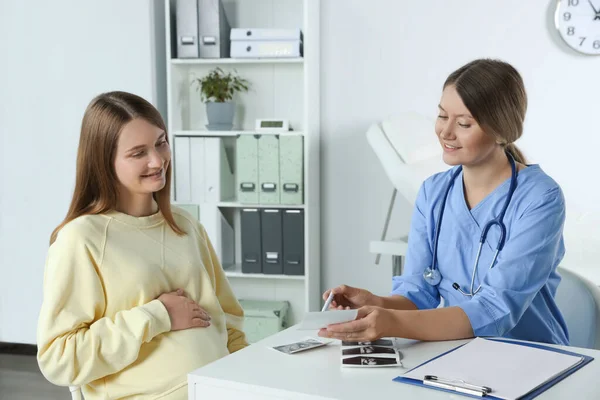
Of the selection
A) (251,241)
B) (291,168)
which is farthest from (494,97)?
(251,241)

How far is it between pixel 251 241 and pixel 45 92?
132cm

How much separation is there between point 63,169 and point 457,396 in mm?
2921

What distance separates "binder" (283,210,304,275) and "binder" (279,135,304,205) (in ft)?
0.24

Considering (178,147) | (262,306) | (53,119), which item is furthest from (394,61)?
(53,119)

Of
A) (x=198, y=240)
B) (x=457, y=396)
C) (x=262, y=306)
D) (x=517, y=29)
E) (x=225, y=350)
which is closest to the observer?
(x=457, y=396)

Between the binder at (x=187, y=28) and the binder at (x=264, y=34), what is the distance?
20 centimetres

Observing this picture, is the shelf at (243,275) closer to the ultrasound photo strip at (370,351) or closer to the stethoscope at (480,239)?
the stethoscope at (480,239)

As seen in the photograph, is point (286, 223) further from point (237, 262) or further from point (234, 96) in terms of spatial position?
point (234, 96)

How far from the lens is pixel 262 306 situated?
343 cm

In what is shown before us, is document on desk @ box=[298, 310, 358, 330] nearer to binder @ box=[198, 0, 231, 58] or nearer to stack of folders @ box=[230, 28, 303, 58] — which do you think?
stack of folders @ box=[230, 28, 303, 58]

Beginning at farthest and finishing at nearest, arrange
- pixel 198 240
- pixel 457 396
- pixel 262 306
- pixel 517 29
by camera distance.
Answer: pixel 262 306, pixel 517 29, pixel 198 240, pixel 457 396

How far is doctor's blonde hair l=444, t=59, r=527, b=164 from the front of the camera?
1.44 metres

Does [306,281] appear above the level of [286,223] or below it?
below

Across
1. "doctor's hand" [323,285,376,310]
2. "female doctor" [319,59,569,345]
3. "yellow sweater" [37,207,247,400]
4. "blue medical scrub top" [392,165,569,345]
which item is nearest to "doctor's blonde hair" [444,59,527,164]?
"female doctor" [319,59,569,345]
